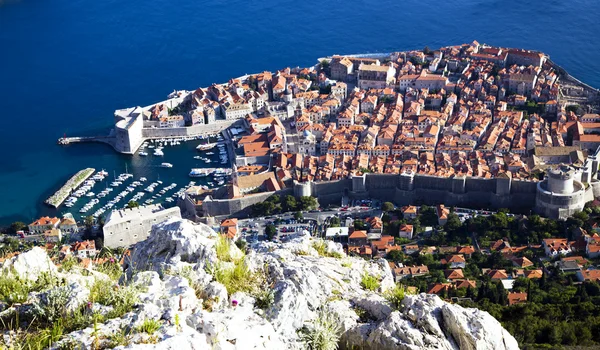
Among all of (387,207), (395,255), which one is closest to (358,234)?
(395,255)

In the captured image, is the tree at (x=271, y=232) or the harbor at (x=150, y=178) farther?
the harbor at (x=150, y=178)

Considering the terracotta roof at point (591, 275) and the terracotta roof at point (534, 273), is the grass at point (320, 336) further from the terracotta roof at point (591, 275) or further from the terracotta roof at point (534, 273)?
the terracotta roof at point (591, 275)

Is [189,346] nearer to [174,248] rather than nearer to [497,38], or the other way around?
[174,248]

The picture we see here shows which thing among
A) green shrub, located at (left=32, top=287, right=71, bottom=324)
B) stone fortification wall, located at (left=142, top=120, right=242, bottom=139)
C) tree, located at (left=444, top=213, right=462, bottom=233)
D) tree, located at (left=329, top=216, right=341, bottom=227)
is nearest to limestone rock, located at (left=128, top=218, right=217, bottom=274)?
green shrub, located at (left=32, top=287, right=71, bottom=324)

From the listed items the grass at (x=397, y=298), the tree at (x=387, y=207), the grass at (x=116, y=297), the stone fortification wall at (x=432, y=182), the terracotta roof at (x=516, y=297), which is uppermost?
the grass at (x=116, y=297)

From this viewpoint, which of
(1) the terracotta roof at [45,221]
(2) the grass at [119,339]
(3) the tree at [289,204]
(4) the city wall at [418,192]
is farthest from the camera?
(3) the tree at [289,204]

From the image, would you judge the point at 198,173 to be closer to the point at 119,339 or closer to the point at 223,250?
the point at 223,250

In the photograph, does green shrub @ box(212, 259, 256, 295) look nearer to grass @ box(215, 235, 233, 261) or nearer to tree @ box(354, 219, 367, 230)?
grass @ box(215, 235, 233, 261)

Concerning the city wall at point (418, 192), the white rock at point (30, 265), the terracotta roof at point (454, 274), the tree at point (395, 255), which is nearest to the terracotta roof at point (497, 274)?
the terracotta roof at point (454, 274)
